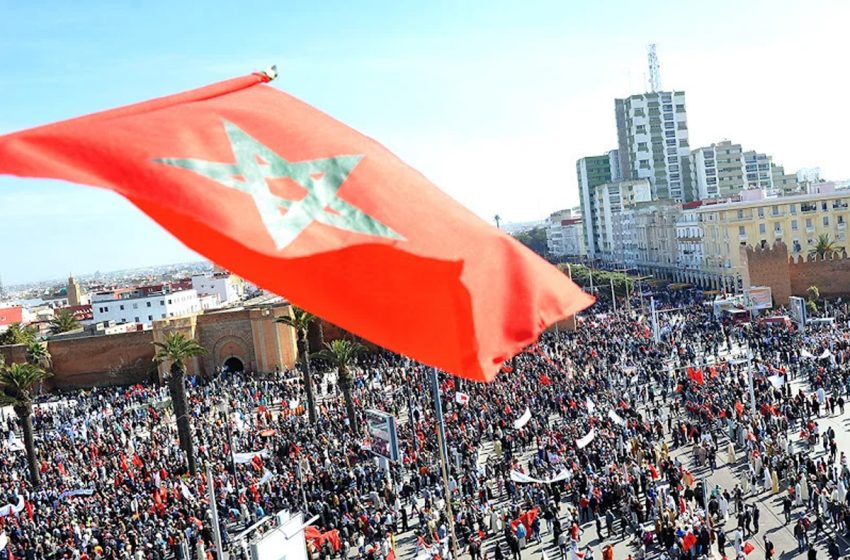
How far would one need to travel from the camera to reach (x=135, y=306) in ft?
293

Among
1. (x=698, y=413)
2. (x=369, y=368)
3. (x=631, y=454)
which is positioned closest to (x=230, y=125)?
(x=631, y=454)

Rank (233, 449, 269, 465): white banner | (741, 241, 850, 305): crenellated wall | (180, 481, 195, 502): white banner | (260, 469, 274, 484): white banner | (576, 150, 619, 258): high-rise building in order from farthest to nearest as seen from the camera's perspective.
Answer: (576, 150, 619, 258): high-rise building, (741, 241, 850, 305): crenellated wall, (233, 449, 269, 465): white banner, (260, 469, 274, 484): white banner, (180, 481, 195, 502): white banner

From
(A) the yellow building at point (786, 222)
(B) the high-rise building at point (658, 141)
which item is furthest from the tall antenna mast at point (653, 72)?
(A) the yellow building at point (786, 222)

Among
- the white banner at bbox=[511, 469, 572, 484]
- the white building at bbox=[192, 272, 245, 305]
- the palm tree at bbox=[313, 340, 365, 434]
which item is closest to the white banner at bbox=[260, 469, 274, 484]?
the palm tree at bbox=[313, 340, 365, 434]

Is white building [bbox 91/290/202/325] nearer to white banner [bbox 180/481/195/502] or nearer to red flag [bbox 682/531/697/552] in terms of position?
white banner [bbox 180/481/195/502]

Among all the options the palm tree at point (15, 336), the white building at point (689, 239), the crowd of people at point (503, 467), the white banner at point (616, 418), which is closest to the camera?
the crowd of people at point (503, 467)

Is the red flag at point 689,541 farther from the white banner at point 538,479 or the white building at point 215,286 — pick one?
the white building at point 215,286

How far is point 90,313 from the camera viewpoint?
9212 cm

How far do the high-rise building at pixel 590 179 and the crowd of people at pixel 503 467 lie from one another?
85.5 meters

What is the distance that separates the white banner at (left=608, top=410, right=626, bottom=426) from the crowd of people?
21 centimetres

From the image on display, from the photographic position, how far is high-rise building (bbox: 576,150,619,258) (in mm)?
124625

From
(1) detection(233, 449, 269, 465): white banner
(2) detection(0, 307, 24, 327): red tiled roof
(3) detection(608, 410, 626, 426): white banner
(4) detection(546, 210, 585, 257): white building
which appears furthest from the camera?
(4) detection(546, 210, 585, 257): white building

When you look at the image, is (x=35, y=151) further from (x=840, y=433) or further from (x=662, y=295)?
(x=662, y=295)

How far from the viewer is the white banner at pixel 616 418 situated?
2519 cm
